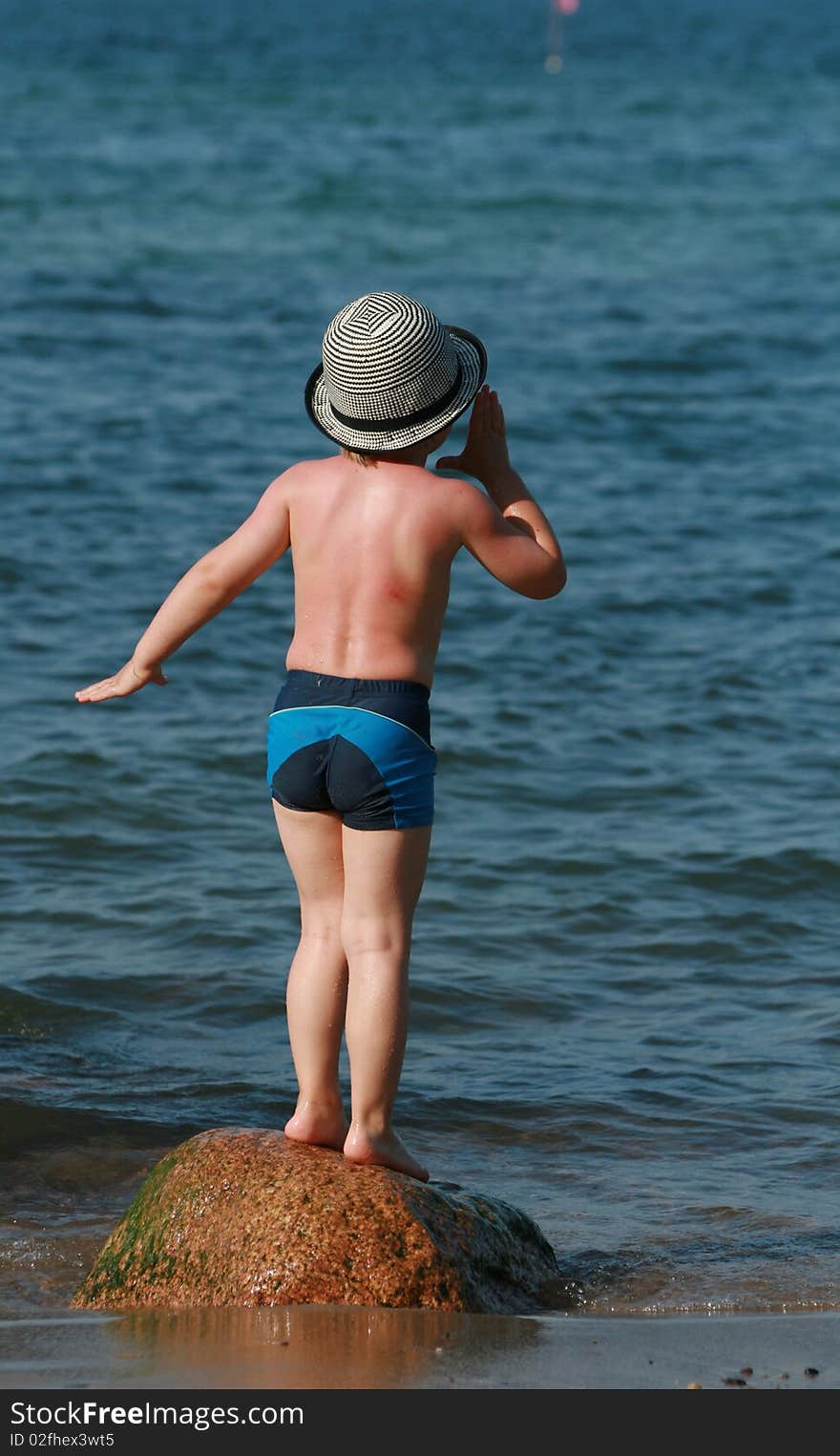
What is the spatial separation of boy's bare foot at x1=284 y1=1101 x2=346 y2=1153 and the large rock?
0.04 m

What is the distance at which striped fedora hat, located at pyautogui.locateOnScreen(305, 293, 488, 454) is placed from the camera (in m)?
4.02

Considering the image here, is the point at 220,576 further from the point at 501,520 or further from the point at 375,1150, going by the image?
the point at 375,1150

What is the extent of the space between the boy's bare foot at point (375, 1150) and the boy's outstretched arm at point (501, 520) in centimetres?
128

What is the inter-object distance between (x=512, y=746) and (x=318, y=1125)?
15.5 ft

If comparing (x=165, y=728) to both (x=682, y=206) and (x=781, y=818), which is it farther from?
(x=682, y=206)

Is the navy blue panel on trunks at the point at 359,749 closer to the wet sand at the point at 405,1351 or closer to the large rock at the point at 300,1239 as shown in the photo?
the large rock at the point at 300,1239

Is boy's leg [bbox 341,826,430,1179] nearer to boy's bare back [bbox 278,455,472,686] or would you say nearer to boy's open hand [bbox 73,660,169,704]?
boy's bare back [bbox 278,455,472,686]

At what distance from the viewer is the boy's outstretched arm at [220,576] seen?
4.17 m

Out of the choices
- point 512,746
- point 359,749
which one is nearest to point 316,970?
point 359,749

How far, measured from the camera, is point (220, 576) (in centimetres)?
420

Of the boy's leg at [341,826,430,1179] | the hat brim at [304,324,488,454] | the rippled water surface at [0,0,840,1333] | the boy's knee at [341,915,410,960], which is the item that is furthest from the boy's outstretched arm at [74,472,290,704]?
the rippled water surface at [0,0,840,1333]

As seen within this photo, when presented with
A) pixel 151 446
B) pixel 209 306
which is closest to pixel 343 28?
pixel 209 306

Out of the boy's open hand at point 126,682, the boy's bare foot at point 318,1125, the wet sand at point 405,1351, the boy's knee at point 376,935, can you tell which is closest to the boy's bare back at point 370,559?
the boy's open hand at point 126,682

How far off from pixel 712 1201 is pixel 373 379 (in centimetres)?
248
